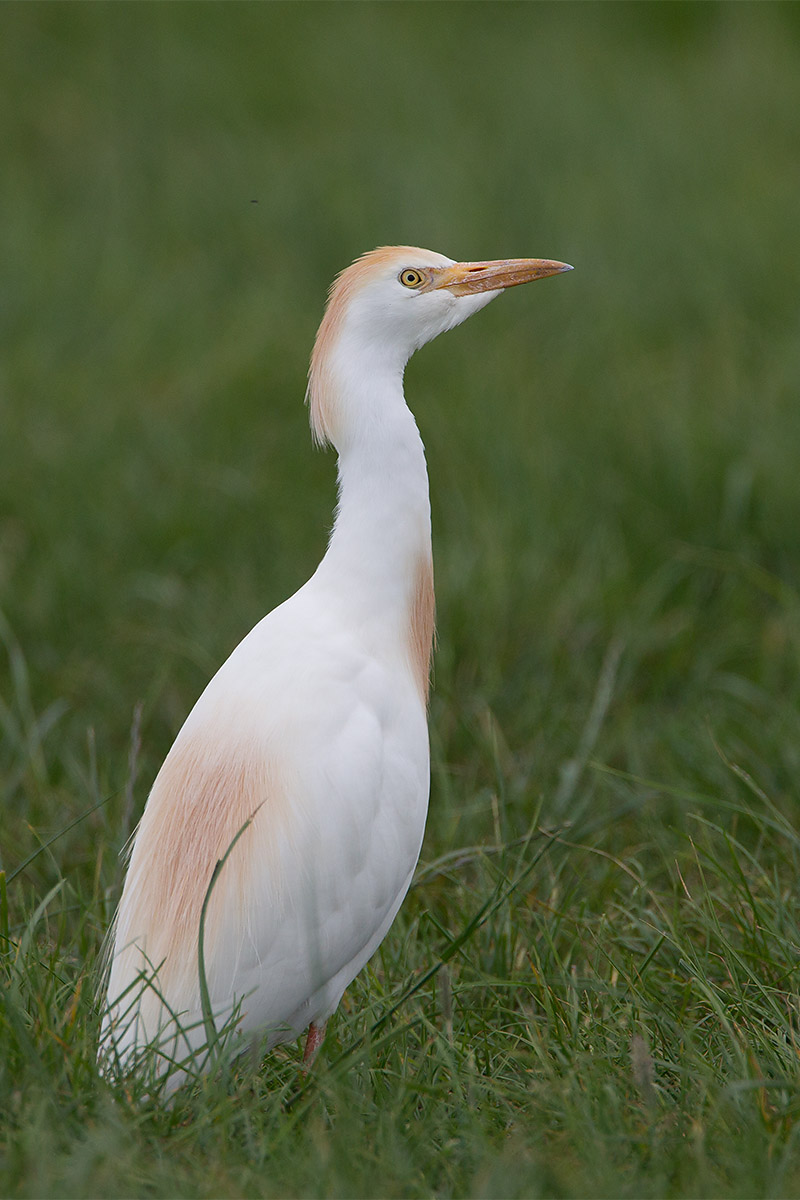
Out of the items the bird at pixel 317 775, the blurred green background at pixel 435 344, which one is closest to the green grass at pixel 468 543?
the blurred green background at pixel 435 344

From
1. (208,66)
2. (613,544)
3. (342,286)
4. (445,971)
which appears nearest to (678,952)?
(445,971)

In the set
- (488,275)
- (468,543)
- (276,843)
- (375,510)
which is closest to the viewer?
(276,843)

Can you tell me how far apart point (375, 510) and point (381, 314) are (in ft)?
1.30

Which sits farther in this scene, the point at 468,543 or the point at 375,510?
the point at 468,543

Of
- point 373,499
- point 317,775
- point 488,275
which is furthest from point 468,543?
point 317,775

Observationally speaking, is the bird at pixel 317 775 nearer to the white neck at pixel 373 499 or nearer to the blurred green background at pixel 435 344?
the white neck at pixel 373 499

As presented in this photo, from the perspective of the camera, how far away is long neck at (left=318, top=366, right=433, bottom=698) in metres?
2.58

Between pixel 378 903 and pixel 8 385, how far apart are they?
3.94 m

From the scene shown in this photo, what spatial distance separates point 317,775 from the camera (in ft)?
7.91

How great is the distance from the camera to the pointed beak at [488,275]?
106 inches

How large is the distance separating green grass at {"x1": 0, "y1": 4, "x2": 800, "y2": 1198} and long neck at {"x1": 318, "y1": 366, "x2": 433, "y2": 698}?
611mm

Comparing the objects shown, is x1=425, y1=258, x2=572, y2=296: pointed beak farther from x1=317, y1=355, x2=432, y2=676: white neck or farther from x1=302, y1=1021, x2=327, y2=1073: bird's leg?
x1=302, y1=1021, x2=327, y2=1073: bird's leg

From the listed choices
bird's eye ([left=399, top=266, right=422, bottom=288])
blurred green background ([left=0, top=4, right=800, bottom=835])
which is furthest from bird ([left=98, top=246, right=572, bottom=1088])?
blurred green background ([left=0, top=4, right=800, bottom=835])

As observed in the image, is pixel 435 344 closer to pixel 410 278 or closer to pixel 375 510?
pixel 410 278
